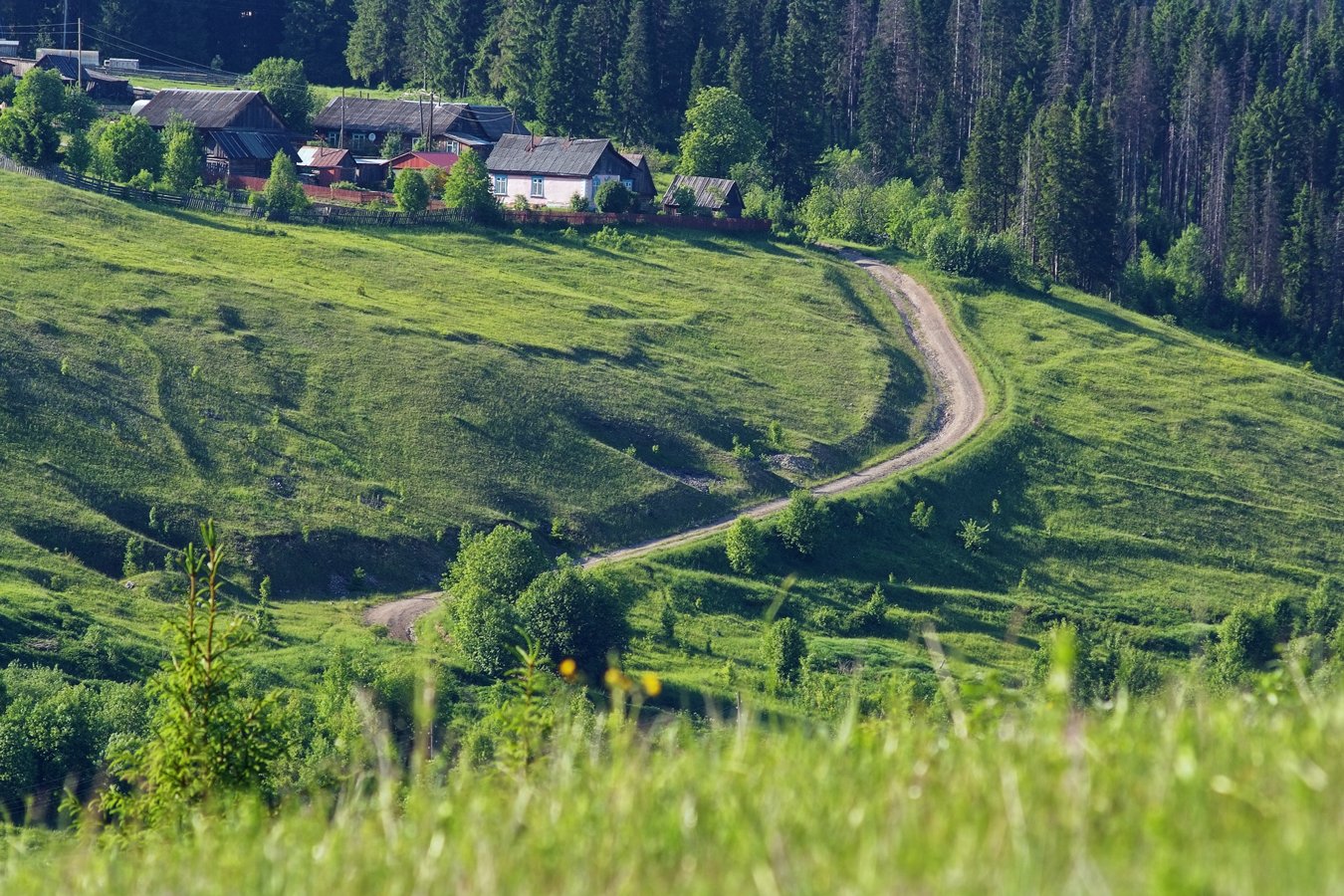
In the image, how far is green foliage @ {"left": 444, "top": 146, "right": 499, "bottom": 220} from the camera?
318ft

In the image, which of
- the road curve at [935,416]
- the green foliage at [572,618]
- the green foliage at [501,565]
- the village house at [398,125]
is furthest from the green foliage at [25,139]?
the green foliage at [572,618]

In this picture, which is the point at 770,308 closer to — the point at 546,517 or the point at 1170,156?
the point at 546,517

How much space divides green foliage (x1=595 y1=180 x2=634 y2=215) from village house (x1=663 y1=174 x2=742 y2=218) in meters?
4.32

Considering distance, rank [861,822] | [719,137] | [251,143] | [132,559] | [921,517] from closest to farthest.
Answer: [861,822], [132,559], [921,517], [251,143], [719,137]

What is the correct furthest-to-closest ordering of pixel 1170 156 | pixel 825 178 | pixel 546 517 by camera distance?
1. pixel 1170 156
2. pixel 825 178
3. pixel 546 517

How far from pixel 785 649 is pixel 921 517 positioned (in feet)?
56.8

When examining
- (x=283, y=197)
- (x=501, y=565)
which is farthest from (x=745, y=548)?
(x=283, y=197)

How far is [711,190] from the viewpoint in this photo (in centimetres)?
10831

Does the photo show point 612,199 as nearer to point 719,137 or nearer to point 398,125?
point 719,137

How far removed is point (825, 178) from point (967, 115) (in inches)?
946

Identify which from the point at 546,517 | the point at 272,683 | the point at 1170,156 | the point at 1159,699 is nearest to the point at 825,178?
the point at 1170,156

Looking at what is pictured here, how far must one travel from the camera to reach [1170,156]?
133250 millimetres

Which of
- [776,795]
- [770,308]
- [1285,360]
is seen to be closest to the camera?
[776,795]

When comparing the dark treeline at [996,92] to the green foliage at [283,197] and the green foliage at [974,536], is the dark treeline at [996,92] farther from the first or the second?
the green foliage at [974,536]
